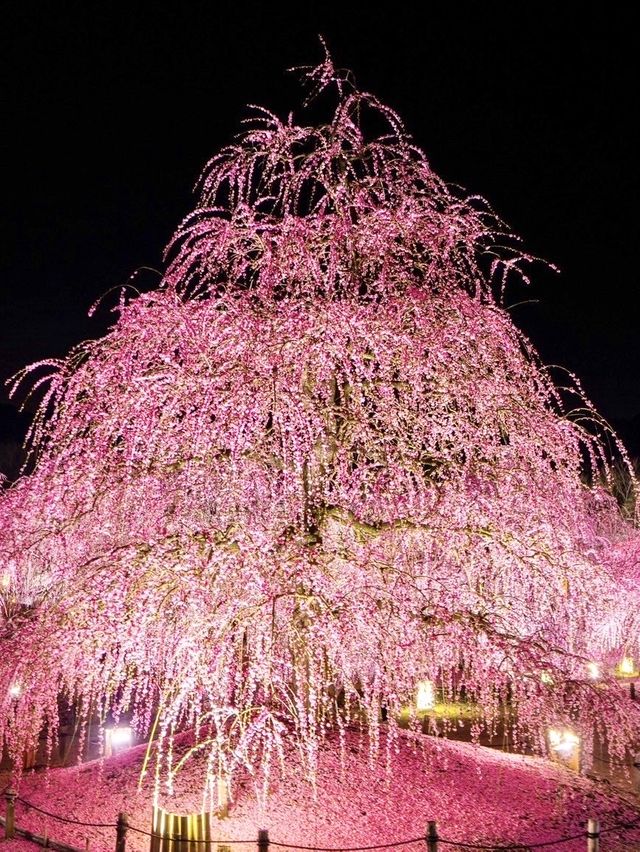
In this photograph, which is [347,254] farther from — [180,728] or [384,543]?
[180,728]

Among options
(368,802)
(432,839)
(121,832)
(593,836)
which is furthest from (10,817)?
(593,836)

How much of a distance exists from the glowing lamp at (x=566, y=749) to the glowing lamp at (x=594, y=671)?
3.46ft

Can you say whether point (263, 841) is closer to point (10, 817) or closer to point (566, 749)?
→ point (10, 817)

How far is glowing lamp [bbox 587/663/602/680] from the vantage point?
837 centimetres

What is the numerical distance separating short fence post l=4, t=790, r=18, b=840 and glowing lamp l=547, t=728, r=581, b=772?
6274 mm

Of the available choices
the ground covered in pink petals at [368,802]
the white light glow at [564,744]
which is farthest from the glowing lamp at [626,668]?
the ground covered in pink petals at [368,802]

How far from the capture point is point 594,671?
8883mm

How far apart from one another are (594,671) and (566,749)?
6.81ft

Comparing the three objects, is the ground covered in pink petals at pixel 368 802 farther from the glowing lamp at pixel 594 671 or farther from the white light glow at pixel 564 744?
the glowing lamp at pixel 594 671

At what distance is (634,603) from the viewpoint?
1487 centimetres

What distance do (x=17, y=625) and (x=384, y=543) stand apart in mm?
4074

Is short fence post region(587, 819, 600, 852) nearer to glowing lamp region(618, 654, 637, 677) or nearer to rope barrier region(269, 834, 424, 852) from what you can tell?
rope barrier region(269, 834, 424, 852)

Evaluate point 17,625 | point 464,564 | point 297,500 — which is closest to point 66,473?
point 17,625

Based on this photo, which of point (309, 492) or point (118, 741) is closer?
point (309, 492)
